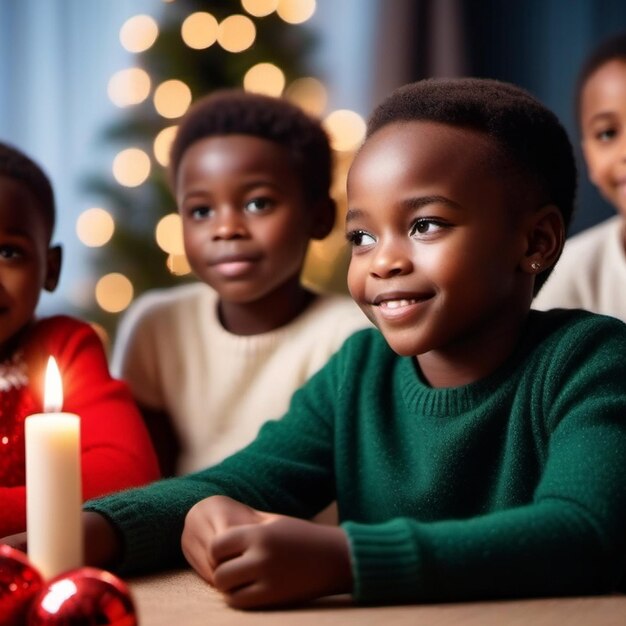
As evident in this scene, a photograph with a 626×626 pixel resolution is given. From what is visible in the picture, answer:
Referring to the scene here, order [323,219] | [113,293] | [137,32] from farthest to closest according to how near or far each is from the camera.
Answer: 1. [137,32]
2. [113,293]
3. [323,219]

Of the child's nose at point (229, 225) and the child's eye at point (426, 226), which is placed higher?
the child's eye at point (426, 226)

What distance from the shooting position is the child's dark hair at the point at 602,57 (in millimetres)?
1901

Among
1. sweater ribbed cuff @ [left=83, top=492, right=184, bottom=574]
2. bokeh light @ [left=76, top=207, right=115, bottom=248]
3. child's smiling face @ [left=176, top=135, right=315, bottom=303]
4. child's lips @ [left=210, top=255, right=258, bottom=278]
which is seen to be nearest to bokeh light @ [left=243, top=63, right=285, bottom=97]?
bokeh light @ [left=76, top=207, right=115, bottom=248]

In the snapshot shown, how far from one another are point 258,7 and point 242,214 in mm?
1367

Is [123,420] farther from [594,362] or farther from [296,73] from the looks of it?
[296,73]

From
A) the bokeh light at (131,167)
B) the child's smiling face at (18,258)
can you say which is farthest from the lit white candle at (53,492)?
the bokeh light at (131,167)

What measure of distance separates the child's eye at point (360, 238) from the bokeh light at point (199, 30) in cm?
185

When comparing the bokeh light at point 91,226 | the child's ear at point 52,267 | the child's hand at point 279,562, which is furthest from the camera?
the bokeh light at point 91,226

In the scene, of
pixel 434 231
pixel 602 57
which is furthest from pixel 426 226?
pixel 602 57

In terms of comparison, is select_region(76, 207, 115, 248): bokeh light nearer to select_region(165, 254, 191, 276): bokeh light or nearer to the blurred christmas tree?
the blurred christmas tree

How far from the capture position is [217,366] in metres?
1.79

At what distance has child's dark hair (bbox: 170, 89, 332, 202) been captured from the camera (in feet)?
5.54

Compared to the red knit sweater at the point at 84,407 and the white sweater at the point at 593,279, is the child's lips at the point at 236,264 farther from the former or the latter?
the white sweater at the point at 593,279

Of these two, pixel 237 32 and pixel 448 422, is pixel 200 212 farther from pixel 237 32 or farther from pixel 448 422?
pixel 237 32
